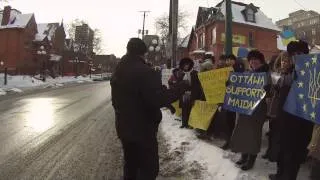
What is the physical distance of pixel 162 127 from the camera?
37.8 feet

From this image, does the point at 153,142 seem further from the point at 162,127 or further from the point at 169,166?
the point at 162,127

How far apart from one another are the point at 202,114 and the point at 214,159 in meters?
2.15

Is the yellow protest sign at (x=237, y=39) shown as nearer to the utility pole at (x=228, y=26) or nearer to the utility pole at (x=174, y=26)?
the utility pole at (x=174, y=26)

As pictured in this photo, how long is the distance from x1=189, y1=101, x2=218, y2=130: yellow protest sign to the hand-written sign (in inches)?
55.3

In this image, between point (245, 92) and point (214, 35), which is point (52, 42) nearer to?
point (214, 35)

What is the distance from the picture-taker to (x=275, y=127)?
257 inches

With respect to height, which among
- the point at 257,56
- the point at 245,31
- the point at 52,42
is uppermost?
the point at 52,42

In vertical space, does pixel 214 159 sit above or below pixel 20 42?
below

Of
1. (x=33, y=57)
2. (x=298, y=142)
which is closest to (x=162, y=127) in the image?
(x=298, y=142)

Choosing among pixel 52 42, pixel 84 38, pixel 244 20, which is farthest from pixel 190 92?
pixel 84 38

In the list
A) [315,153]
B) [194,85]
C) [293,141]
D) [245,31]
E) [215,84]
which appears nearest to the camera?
[293,141]

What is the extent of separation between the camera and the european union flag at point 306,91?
477 cm

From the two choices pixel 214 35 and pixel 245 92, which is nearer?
pixel 245 92

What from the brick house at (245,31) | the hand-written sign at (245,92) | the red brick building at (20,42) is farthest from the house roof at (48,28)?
the hand-written sign at (245,92)
